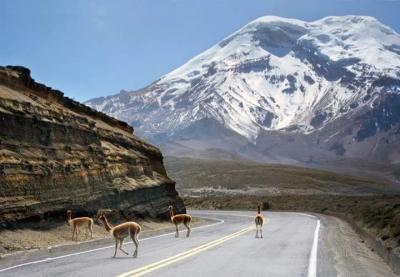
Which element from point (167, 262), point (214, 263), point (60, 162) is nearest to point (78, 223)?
point (60, 162)

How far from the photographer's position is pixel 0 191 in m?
24.2

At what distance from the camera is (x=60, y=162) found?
30000 mm

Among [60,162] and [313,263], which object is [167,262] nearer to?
[313,263]

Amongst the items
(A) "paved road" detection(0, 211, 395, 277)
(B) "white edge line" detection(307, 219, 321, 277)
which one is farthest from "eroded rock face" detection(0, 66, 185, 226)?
(B) "white edge line" detection(307, 219, 321, 277)

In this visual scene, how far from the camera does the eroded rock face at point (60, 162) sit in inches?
1021

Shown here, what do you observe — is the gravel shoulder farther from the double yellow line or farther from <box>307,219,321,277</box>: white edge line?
the double yellow line

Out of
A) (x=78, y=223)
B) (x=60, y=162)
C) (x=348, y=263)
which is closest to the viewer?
(x=348, y=263)

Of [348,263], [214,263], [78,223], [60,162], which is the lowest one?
[348,263]

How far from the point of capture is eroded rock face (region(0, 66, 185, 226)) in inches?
1021

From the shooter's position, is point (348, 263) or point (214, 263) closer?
point (214, 263)

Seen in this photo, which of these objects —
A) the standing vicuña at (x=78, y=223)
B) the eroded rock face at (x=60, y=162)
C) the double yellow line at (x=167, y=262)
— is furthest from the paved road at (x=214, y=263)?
the eroded rock face at (x=60, y=162)

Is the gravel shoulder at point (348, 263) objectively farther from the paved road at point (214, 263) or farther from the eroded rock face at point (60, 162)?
the eroded rock face at point (60, 162)

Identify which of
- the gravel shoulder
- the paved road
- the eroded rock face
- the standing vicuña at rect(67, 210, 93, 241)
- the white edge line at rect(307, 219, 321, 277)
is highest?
the eroded rock face

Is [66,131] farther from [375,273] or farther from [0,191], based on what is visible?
[375,273]
